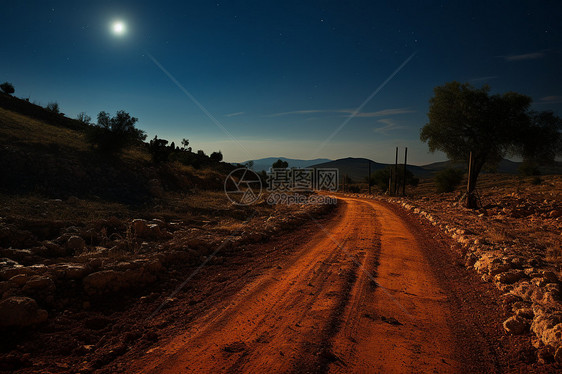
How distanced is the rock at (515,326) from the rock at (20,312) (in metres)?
6.41

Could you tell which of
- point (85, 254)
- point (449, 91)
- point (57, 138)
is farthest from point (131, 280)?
point (449, 91)

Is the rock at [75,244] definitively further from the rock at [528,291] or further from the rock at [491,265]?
the rock at [491,265]

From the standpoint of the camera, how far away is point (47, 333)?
3508mm

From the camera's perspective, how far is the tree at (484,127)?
1978 cm

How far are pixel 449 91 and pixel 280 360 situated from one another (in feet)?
83.0

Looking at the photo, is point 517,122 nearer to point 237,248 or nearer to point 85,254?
point 237,248

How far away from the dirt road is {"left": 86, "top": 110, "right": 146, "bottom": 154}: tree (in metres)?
17.4

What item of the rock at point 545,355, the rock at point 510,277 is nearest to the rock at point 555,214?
the rock at point 510,277

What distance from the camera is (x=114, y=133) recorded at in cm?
1870

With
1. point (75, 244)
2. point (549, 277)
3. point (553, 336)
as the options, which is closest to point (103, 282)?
point (75, 244)

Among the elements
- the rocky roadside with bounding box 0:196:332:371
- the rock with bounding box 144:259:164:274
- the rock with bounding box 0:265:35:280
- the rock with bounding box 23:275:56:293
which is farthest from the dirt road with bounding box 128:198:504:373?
the rock with bounding box 0:265:35:280

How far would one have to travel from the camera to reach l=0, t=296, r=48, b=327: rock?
11.2 feet

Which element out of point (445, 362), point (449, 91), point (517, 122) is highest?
point (449, 91)

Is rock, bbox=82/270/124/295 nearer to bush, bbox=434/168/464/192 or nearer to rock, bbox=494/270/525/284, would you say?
rock, bbox=494/270/525/284
